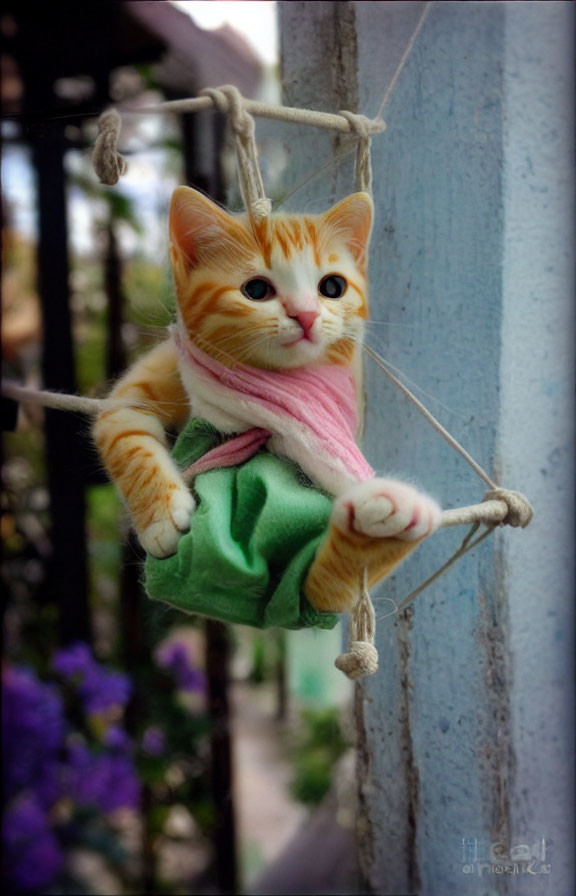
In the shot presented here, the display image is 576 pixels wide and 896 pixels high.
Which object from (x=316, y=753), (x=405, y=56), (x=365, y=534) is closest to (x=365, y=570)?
(x=365, y=534)

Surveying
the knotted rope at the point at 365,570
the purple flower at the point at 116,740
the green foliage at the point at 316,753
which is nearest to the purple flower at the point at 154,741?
the purple flower at the point at 116,740

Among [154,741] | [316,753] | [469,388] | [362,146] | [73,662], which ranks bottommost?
[316,753]

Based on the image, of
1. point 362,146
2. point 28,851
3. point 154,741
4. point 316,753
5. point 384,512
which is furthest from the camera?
point 316,753

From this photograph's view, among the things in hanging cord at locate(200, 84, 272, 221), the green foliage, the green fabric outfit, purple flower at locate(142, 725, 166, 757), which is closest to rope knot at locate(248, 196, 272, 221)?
hanging cord at locate(200, 84, 272, 221)

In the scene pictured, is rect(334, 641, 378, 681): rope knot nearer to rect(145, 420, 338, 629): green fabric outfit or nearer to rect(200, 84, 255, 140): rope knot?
rect(145, 420, 338, 629): green fabric outfit

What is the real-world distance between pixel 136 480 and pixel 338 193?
211 mm

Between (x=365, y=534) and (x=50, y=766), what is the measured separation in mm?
686

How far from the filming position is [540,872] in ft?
1.53

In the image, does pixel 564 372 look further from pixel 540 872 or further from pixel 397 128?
pixel 540 872

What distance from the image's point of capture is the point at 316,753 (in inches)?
51.9

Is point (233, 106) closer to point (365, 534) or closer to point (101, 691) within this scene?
point (365, 534)

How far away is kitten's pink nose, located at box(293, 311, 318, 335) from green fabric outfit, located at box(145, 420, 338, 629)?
6 centimetres

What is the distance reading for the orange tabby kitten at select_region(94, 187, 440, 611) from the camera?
320mm

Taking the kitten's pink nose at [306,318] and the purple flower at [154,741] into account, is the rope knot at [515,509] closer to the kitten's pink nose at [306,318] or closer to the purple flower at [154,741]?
the kitten's pink nose at [306,318]
